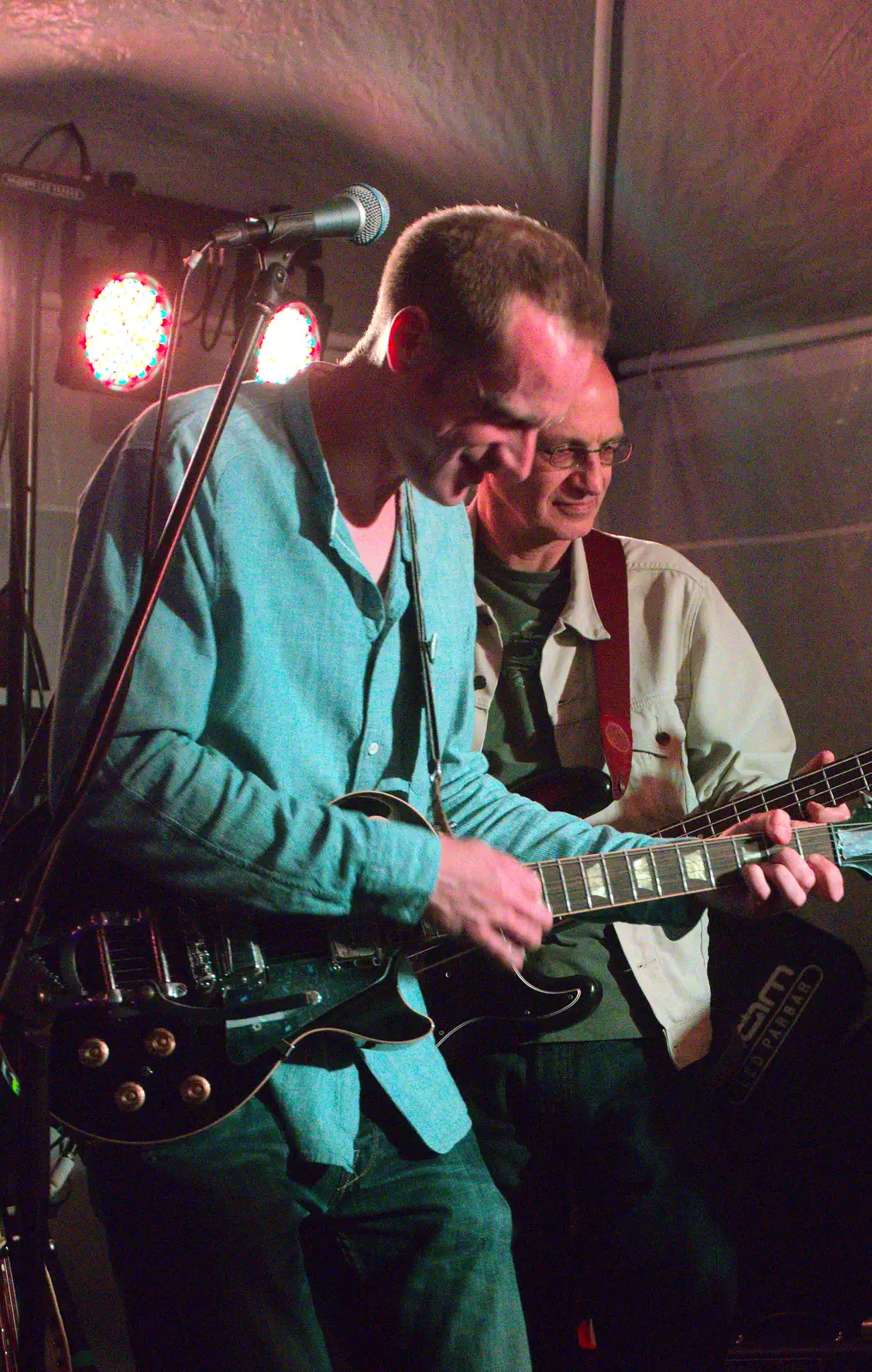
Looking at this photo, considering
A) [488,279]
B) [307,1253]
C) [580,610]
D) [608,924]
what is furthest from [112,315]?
[307,1253]

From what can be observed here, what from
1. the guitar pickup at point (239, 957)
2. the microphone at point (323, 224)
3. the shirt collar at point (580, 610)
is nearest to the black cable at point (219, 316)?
→ the shirt collar at point (580, 610)

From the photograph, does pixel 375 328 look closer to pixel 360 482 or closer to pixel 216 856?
pixel 360 482

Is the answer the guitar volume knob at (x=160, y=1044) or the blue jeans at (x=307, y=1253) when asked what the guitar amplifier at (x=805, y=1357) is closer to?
the blue jeans at (x=307, y=1253)

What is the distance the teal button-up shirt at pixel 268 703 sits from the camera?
59.9 inches

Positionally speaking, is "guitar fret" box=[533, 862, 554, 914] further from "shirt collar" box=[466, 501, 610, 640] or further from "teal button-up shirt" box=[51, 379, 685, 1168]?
"shirt collar" box=[466, 501, 610, 640]

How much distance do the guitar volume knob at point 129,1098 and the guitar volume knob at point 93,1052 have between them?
49 millimetres

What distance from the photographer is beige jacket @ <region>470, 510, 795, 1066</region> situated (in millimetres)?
2707

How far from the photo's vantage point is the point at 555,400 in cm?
171

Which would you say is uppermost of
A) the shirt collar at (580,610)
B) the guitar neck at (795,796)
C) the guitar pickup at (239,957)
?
the shirt collar at (580,610)

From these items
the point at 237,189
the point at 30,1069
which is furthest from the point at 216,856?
the point at 237,189

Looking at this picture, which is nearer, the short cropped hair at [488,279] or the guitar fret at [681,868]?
the short cropped hair at [488,279]

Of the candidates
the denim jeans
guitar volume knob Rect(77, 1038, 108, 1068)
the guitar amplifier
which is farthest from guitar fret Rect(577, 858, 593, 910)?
the guitar amplifier

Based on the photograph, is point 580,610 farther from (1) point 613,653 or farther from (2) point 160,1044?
(2) point 160,1044

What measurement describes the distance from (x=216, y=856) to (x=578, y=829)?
0.77m
